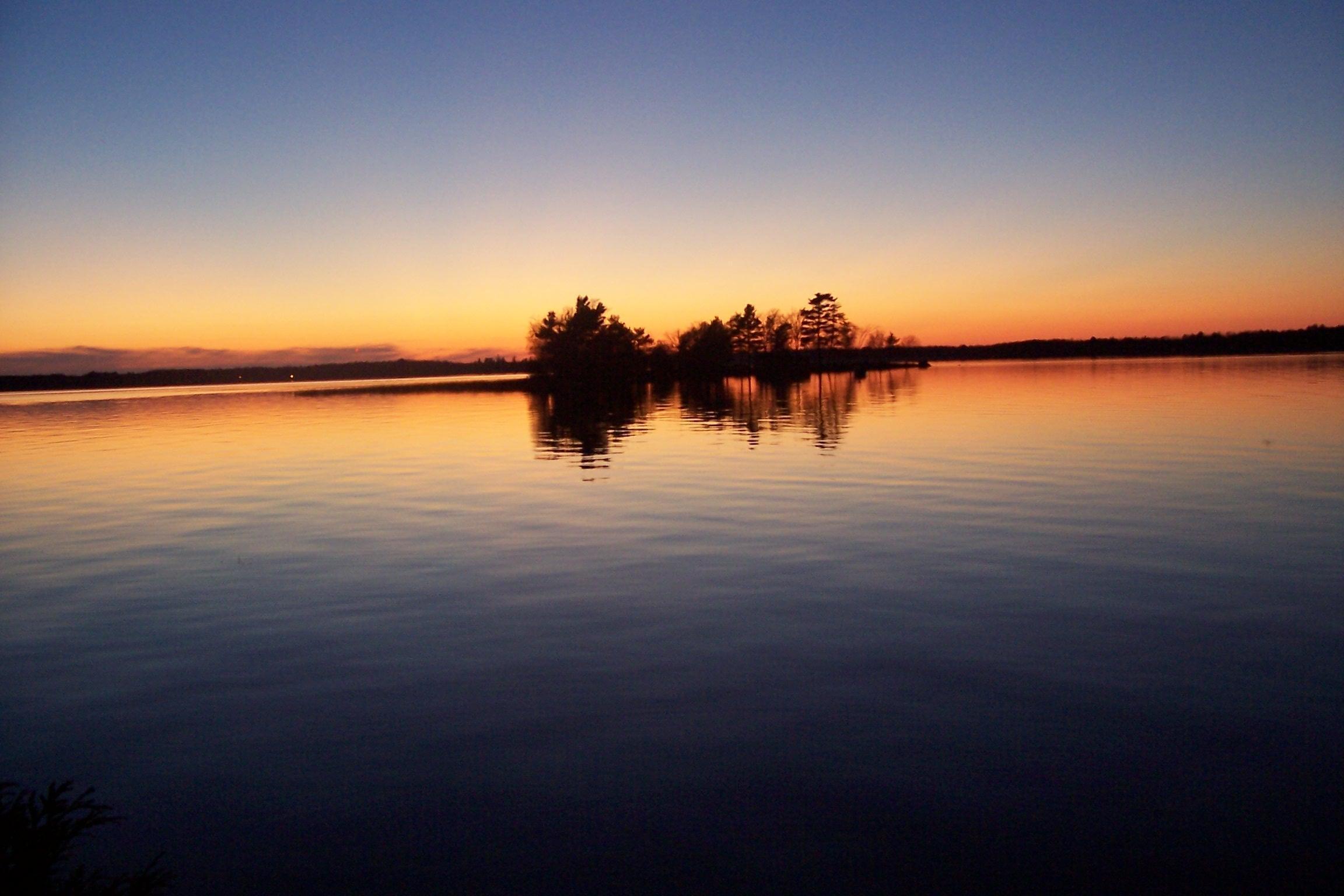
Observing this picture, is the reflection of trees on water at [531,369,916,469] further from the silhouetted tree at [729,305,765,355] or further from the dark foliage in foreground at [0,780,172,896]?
the silhouetted tree at [729,305,765,355]

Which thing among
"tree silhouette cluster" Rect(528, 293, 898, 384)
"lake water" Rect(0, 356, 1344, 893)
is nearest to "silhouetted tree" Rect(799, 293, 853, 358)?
"tree silhouette cluster" Rect(528, 293, 898, 384)

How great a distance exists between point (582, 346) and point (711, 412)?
263ft

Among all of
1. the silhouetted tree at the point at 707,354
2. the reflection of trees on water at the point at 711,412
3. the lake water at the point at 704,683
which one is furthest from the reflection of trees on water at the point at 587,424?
the silhouetted tree at the point at 707,354

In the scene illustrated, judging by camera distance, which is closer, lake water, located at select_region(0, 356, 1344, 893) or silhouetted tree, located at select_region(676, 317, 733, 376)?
lake water, located at select_region(0, 356, 1344, 893)

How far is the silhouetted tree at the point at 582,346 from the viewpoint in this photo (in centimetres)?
13938

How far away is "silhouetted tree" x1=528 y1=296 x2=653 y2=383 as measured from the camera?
139375 millimetres

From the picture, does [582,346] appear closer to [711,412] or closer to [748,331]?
[748,331]

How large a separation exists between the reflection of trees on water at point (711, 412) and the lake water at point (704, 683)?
566 inches

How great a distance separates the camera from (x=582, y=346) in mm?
139500

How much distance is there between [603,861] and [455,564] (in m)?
10.7

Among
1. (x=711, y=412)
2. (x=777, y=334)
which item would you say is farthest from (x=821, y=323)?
(x=711, y=412)

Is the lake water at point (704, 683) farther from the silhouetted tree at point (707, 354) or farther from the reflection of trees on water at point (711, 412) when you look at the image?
the silhouetted tree at point (707, 354)

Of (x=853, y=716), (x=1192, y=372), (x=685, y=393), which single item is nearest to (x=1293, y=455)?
(x=853, y=716)

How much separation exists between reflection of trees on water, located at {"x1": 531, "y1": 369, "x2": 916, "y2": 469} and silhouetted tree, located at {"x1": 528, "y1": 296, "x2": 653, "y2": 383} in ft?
66.0
